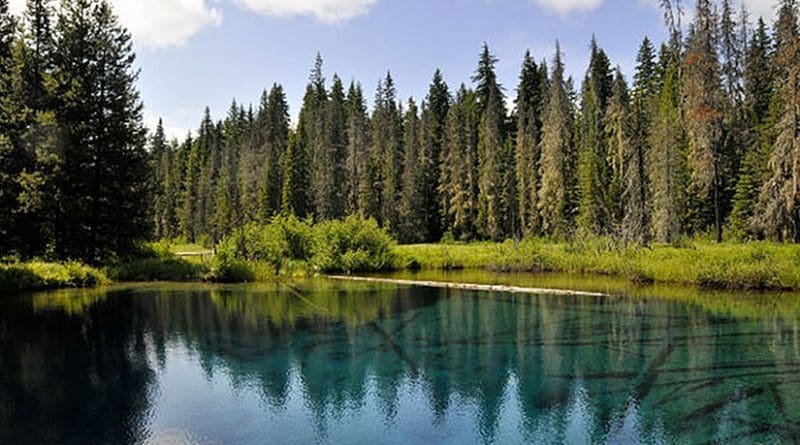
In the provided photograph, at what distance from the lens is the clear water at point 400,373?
9812mm

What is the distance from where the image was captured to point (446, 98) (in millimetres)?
72688

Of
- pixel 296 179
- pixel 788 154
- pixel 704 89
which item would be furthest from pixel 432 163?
pixel 788 154

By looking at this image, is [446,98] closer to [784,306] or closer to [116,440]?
[784,306]

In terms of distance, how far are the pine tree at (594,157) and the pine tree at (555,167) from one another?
1.38 meters

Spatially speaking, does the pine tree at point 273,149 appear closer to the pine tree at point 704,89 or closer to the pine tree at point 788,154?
the pine tree at point 704,89

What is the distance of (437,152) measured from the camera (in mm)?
67750

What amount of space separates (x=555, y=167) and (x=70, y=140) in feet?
119

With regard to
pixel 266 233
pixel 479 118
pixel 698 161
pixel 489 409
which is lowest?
→ pixel 489 409

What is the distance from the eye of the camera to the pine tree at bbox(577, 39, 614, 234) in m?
49.1

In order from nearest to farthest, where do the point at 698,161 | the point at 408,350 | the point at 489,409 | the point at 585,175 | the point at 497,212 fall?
the point at 489,409 → the point at 408,350 → the point at 698,161 → the point at 585,175 → the point at 497,212

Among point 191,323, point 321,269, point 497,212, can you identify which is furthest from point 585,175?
point 191,323

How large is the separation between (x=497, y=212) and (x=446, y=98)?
20.6m

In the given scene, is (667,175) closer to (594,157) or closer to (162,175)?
(594,157)

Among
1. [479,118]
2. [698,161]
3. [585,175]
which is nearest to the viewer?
[698,161]
